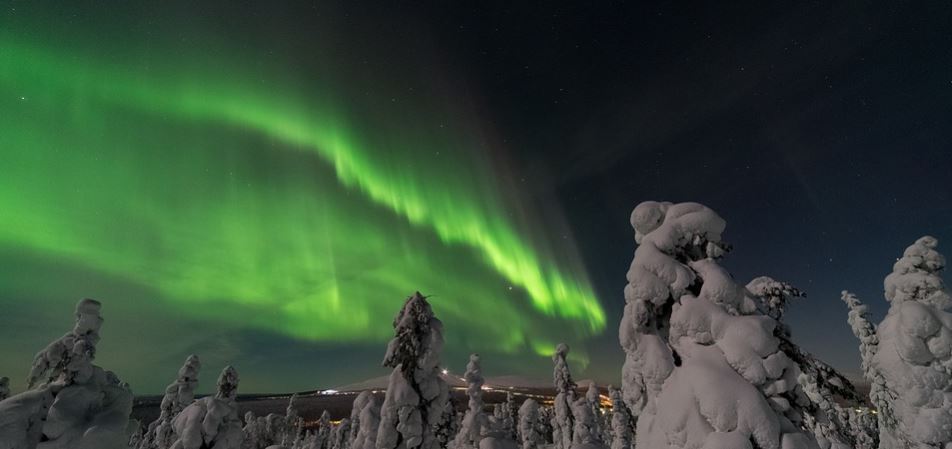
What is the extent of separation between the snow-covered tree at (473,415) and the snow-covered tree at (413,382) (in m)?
16.0

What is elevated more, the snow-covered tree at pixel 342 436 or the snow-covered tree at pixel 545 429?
the snow-covered tree at pixel 545 429

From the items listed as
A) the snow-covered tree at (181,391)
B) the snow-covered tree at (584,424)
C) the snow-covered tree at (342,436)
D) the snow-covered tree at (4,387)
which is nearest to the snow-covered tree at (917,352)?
the snow-covered tree at (584,424)

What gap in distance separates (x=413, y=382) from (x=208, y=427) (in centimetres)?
916

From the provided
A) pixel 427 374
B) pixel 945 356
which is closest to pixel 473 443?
pixel 427 374

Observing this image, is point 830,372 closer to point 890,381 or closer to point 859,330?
point 890,381

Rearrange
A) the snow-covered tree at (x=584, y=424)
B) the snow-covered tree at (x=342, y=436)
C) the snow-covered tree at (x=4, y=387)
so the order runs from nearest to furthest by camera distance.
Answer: the snow-covered tree at (x=4, y=387) < the snow-covered tree at (x=584, y=424) < the snow-covered tree at (x=342, y=436)

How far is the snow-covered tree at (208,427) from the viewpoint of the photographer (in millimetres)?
17312

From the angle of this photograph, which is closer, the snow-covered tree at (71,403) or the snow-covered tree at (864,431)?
the snow-covered tree at (71,403)

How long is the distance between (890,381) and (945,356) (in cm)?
188

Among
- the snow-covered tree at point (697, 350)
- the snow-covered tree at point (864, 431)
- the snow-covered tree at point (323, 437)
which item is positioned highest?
the snow-covered tree at point (864, 431)

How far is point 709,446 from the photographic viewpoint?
603 cm

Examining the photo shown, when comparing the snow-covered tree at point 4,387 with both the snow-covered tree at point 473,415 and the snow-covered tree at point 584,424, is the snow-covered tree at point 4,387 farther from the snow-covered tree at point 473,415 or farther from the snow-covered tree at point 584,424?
the snow-covered tree at point 584,424

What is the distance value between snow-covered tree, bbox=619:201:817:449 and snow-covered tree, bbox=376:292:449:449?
1025cm

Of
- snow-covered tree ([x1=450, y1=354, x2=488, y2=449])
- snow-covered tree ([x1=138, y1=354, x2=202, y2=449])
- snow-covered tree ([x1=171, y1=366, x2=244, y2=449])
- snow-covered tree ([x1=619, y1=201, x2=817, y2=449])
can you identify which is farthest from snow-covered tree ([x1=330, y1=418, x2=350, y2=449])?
snow-covered tree ([x1=619, y1=201, x2=817, y2=449])
